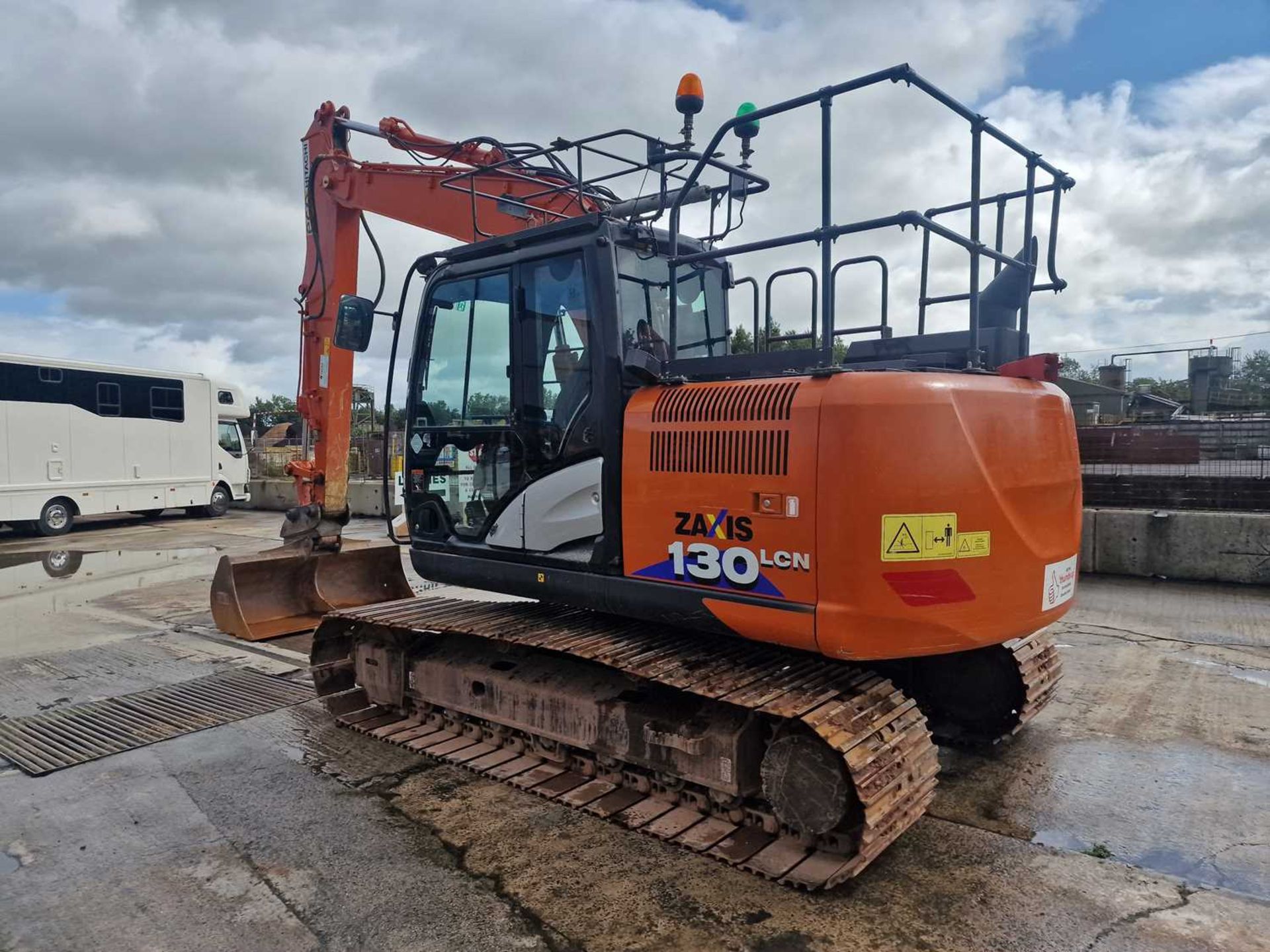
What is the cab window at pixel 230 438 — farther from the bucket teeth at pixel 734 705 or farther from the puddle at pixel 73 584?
the bucket teeth at pixel 734 705

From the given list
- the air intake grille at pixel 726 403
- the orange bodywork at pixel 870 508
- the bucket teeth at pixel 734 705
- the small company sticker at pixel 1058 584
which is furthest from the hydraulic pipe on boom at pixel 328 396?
the small company sticker at pixel 1058 584

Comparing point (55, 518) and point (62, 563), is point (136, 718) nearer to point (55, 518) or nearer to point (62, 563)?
point (62, 563)

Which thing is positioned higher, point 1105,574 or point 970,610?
point 970,610

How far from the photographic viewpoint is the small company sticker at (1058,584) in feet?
12.3

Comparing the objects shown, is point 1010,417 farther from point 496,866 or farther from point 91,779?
point 91,779

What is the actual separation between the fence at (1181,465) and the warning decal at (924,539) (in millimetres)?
7699

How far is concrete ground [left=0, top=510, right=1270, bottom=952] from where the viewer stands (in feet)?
10.1

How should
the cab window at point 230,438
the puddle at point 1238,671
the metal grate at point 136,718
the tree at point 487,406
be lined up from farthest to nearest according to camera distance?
the cab window at point 230,438, the puddle at point 1238,671, the metal grate at point 136,718, the tree at point 487,406

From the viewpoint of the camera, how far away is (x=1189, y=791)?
13.8 ft

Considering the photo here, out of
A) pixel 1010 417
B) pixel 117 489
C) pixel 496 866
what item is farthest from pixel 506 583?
pixel 117 489

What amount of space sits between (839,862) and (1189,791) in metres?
2.06

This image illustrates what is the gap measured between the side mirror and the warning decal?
12.0 feet

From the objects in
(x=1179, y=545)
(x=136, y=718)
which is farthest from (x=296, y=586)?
(x=1179, y=545)

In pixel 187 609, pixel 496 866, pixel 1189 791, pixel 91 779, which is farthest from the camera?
pixel 187 609
